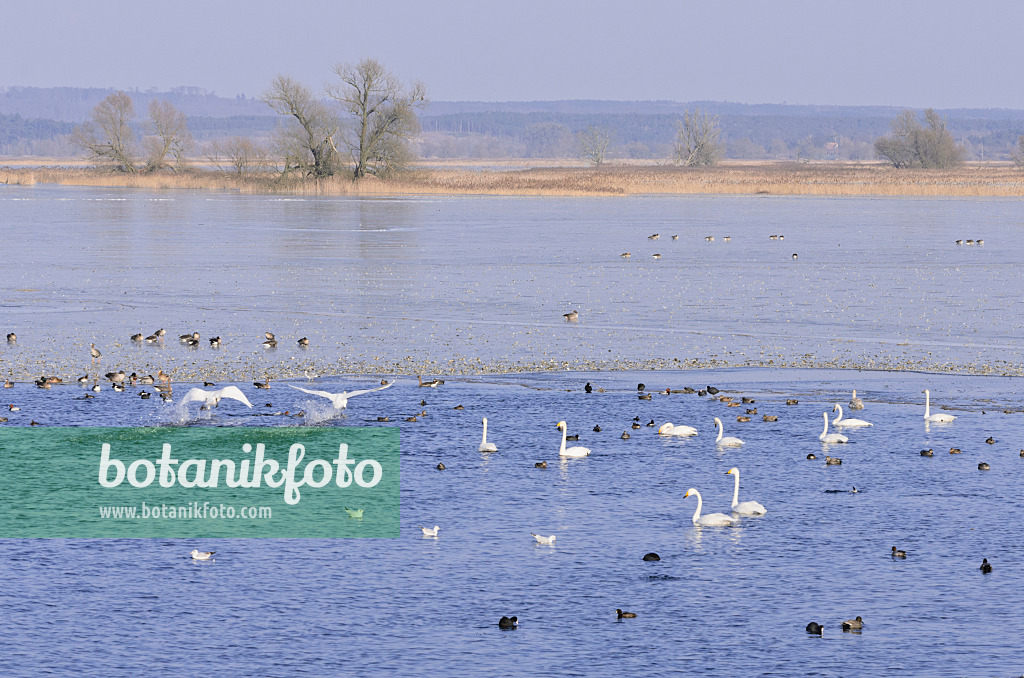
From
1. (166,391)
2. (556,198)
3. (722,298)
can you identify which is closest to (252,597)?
(166,391)

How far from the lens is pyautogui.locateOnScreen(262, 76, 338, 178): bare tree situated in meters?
106

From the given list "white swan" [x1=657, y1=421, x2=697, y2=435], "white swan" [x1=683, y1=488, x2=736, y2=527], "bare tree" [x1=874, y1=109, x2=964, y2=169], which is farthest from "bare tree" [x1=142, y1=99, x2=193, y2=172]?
"white swan" [x1=683, y1=488, x2=736, y2=527]

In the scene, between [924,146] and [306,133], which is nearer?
[306,133]

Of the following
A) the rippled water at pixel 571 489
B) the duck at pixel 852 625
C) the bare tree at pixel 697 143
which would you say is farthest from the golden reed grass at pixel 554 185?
the duck at pixel 852 625

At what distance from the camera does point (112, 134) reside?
128750mm

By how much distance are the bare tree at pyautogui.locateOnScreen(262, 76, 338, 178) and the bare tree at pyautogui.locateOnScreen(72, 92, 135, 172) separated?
2705 centimetres

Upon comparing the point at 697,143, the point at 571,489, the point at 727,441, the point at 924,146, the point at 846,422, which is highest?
the point at 697,143

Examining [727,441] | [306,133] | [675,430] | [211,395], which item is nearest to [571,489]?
[727,441]

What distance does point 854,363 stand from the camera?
28.1 m

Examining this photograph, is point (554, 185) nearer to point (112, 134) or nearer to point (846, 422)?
point (112, 134)

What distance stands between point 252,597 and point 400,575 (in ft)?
5.38

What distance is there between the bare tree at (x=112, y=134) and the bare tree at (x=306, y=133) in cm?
2705

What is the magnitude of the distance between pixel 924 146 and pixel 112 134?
8553cm

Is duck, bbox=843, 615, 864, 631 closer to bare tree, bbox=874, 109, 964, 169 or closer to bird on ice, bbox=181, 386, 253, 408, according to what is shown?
bird on ice, bbox=181, 386, 253, 408
